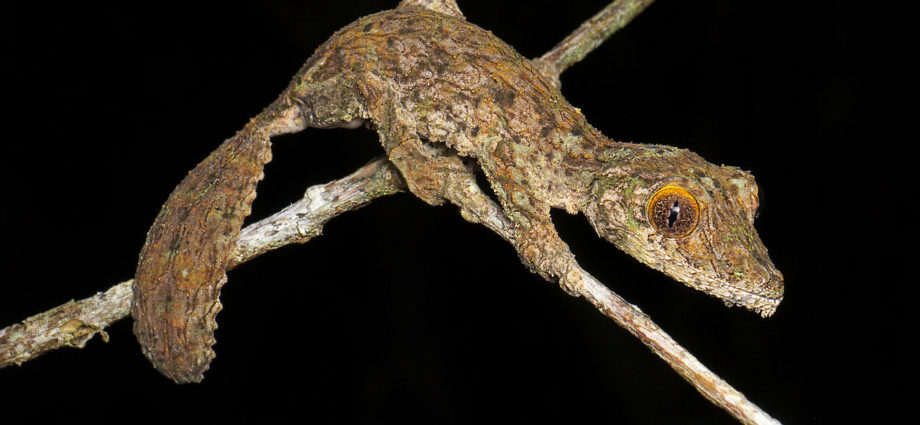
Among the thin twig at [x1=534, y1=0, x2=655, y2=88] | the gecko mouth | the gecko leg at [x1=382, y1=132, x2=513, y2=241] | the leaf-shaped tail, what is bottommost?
the leaf-shaped tail

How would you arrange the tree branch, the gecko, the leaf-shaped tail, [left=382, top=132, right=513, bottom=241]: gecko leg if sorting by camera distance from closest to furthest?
the gecko → [left=382, top=132, right=513, bottom=241]: gecko leg → the leaf-shaped tail → the tree branch

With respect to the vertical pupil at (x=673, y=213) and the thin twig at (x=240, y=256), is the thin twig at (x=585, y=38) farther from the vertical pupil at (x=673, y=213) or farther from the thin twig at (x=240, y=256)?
the vertical pupil at (x=673, y=213)

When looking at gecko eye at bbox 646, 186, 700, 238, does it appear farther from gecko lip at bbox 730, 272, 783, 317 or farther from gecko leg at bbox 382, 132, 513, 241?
gecko leg at bbox 382, 132, 513, 241

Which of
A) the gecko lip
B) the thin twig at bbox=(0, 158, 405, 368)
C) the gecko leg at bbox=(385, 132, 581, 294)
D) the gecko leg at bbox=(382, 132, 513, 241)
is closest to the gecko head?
the gecko lip

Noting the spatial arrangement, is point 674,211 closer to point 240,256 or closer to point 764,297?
point 764,297

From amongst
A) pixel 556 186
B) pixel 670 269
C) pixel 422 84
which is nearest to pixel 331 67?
pixel 422 84

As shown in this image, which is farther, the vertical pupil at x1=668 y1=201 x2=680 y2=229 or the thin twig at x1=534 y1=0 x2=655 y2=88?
the thin twig at x1=534 y1=0 x2=655 y2=88

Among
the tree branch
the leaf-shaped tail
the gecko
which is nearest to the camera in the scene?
the gecko

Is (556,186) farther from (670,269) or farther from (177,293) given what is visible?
(177,293)

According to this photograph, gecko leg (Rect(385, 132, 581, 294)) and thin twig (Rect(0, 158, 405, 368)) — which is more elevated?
gecko leg (Rect(385, 132, 581, 294))
